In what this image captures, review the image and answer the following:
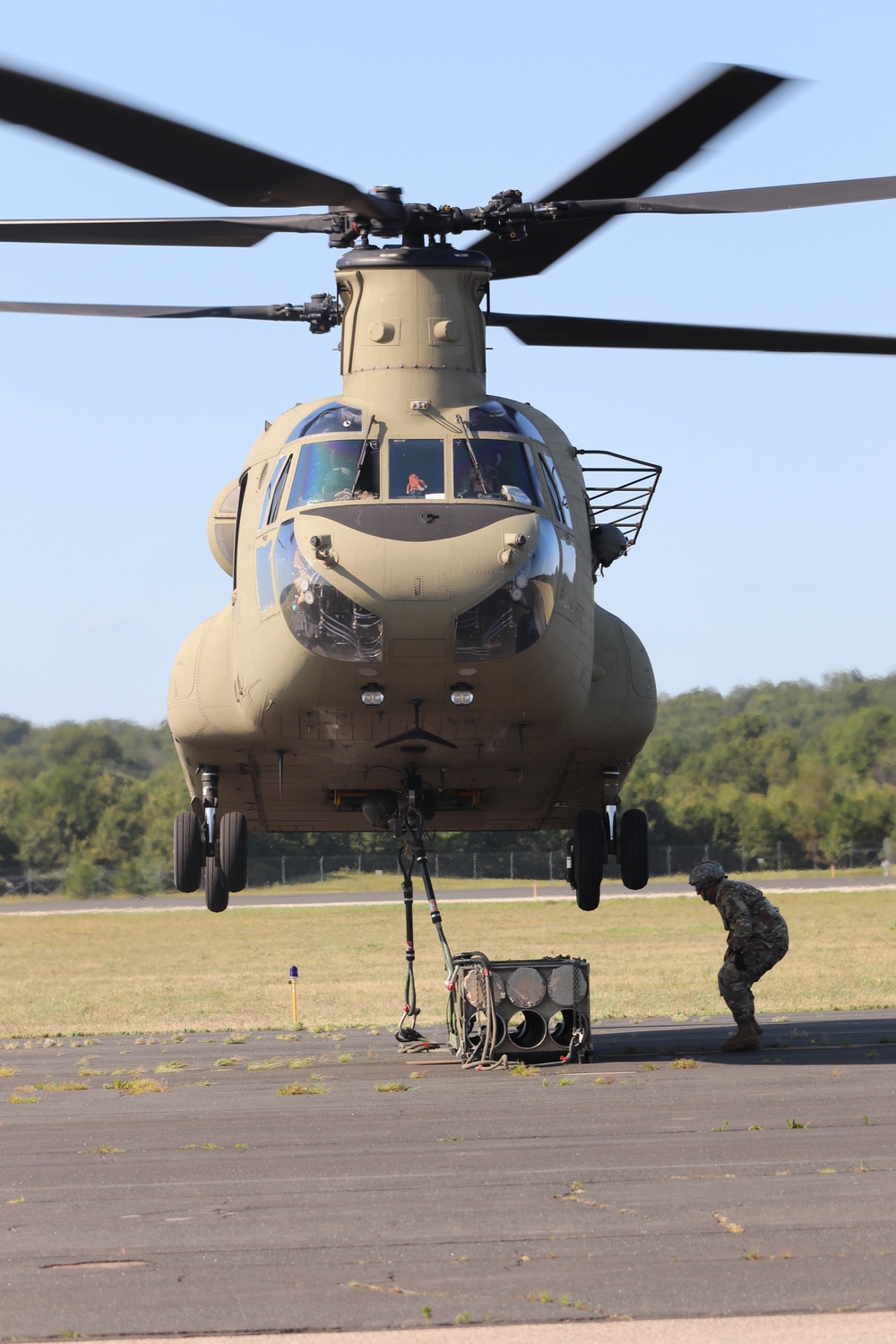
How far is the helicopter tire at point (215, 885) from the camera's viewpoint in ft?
53.7

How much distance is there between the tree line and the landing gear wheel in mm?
56248

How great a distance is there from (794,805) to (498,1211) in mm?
70156

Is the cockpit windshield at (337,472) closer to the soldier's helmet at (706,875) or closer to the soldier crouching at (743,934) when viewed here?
the soldier crouching at (743,934)

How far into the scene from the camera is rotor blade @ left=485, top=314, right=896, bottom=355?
15.5m

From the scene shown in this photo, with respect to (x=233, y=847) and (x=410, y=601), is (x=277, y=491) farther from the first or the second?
(x=233, y=847)

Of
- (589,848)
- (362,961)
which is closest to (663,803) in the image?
(362,961)

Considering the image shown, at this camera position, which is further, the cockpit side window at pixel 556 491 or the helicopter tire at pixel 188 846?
the helicopter tire at pixel 188 846

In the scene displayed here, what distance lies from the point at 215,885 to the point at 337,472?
16.2ft

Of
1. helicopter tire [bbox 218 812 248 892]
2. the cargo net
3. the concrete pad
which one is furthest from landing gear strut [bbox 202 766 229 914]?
the concrete pad

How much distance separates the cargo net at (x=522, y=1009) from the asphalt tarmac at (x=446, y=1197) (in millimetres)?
628

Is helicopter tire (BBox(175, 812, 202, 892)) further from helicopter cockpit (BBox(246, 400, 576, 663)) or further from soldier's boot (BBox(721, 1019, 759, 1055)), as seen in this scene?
soldier's boot (BBox(721, 1019, 759, 1055))

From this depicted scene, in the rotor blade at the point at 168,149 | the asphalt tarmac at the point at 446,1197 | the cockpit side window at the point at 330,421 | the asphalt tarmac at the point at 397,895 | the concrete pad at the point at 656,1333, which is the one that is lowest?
the concrete pad at the point at 656,1333

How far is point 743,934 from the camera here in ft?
55.8

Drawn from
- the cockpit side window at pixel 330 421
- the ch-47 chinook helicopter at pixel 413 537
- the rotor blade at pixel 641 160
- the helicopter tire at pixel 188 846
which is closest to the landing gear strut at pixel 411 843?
the ch-47 chinook helicopter at pixel 413 537
